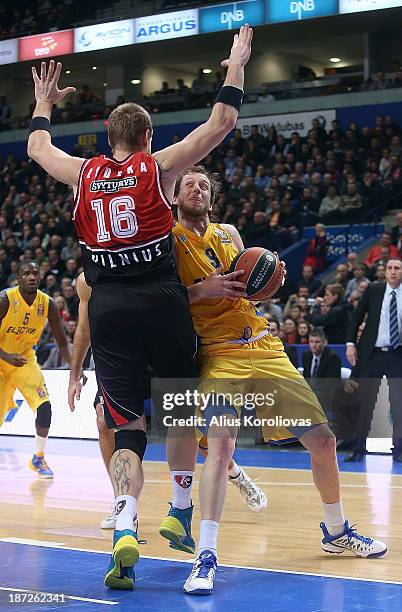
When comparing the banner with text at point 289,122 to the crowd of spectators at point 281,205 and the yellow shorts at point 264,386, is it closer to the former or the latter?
the crowd of spectators at point 281,205

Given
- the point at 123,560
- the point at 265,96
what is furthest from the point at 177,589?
the point at 265,96

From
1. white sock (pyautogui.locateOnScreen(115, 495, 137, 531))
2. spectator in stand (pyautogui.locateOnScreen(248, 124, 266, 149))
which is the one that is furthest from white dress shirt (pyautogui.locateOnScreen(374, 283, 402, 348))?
spectator in stand (pyautogui.locateOnScreen(248, 124, 266, 149))

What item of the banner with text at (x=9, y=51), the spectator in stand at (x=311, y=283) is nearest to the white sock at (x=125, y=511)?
the spectator in stand at (x=311, y=283)

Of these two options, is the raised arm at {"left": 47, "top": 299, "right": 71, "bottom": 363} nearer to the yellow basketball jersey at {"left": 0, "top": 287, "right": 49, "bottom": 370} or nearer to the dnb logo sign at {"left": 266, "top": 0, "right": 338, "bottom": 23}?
the yellow basketball jersey at {"left": 0, "top": 287, "right": 49, "bottom": 370}

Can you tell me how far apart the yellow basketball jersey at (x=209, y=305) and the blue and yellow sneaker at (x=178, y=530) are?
3.08 feet

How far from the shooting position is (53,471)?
10.1m

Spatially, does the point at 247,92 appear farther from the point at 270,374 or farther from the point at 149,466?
the point at 270,374

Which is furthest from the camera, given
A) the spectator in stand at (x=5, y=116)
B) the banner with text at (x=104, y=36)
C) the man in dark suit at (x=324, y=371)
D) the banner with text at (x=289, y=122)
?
the spectator in stand at (x=5, y=116)

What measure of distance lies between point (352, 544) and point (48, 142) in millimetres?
2610

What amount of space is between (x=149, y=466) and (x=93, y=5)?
19601 mm

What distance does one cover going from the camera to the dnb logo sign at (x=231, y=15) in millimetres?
21359

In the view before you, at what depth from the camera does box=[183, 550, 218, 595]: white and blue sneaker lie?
434 cm

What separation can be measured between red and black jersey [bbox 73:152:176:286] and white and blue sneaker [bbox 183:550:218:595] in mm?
1308

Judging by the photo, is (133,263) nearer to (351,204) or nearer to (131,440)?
(131,440)
